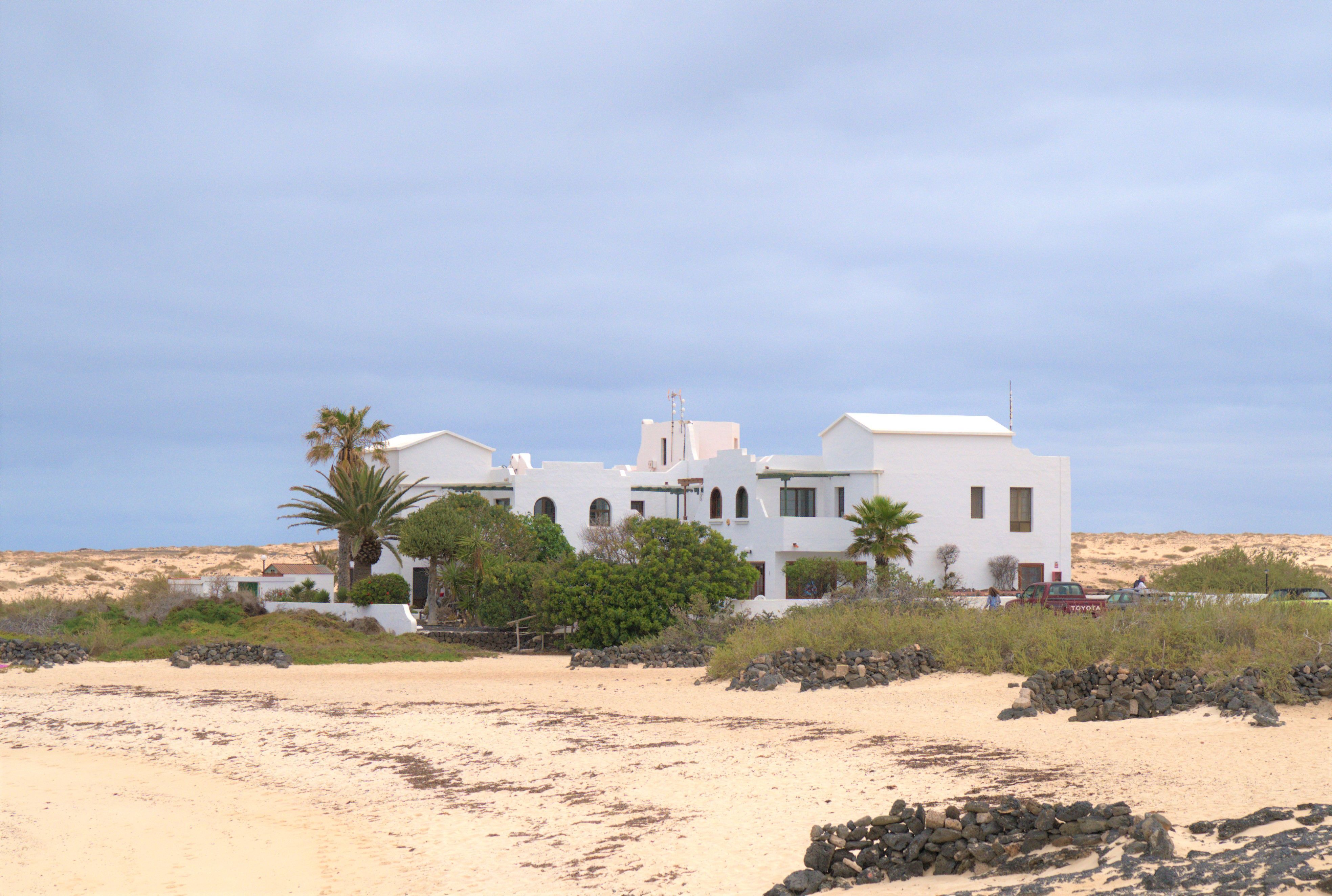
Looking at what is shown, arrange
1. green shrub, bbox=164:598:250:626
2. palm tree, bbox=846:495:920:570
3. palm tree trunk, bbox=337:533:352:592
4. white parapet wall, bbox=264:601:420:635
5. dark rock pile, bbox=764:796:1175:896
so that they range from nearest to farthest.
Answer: dark rock pile, bbox=764:796:1175:896 → green shrub, bbox=164:598:250:626 → white parapet wall, bbox=264:601:420:635 → palm tree trunk, bbox=337:533:352:592 → palm tree, bbox=846:495:920:570

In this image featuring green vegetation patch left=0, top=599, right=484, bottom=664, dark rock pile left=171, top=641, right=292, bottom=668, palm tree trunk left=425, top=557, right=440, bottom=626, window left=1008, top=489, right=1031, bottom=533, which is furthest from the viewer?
window left=1008, top=489, right=1031, bottom=533

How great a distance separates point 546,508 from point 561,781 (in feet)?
115

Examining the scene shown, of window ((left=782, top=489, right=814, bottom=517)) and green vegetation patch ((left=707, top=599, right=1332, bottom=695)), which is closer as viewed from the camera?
green vegetation patch ((left=707, top=599, right=1332, bottom=695))

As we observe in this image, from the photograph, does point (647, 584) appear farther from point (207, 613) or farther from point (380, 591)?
point (207, 613)

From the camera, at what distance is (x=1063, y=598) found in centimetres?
3142

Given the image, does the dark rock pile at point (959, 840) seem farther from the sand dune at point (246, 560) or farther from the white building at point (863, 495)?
the sand dune at point (246, 560)

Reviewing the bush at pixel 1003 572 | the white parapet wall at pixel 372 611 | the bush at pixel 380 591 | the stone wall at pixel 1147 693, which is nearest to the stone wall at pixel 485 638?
the white parapet wall at pixel 372 611

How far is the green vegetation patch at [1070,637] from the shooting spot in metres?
14.6

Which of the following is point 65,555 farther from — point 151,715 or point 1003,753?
point 1003,753

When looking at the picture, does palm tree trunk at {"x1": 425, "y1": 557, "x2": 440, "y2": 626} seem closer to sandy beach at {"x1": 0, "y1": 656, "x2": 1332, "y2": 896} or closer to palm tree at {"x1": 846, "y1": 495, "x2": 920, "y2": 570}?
palm tree at {"x1": 846, "y1": 495, "x2": 920, "y2": 570}

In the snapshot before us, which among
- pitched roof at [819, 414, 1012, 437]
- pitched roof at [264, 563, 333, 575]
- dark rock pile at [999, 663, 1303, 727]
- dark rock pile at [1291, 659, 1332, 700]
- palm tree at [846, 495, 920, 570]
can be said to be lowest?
dark rock pile at [999, 663, 1303, 727]

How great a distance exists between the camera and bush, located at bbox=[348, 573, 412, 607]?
38094 millimetres

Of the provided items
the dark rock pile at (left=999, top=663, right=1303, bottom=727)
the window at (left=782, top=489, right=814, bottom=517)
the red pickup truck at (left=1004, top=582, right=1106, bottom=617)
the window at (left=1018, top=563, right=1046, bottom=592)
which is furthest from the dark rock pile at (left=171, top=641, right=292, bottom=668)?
the window at (left=1018, top=563, right=1046, bottom=592)

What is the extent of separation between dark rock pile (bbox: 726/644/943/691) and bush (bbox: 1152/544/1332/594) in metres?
15.6
